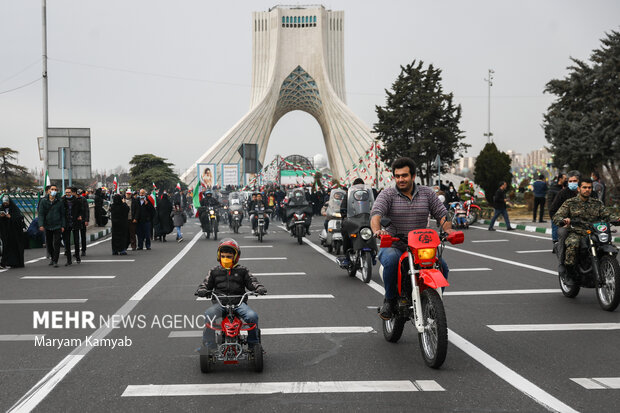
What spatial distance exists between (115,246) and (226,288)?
38.0 ft

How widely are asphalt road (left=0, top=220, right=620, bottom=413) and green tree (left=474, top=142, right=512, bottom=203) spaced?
93.4 feet

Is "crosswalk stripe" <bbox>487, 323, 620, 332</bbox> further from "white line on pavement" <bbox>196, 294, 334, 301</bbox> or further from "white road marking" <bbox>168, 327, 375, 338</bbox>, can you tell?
"white line on pavement" <bbox>196, 294, 334, 301</bbox>

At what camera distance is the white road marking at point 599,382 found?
445cm

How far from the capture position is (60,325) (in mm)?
7086

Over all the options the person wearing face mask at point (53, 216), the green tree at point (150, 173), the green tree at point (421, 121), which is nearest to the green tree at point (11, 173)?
the green tree at point (150, 173)

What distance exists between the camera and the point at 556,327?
6547mm

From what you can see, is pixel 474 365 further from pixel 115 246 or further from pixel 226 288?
pixel 115 246

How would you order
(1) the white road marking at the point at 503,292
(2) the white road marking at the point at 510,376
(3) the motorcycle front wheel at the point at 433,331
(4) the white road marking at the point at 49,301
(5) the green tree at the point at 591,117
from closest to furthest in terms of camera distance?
(2) the white road marking at the point at 510,376
(3) the motorcycle front wheel at the point at 433,331
(4) the white road marking at the point at 49,301
(1) the white road marking at the point at 503,292
(5) the green tree at the point at 591,117

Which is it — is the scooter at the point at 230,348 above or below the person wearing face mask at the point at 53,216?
below

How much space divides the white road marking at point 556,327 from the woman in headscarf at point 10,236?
10.1m

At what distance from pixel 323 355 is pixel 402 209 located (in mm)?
1408

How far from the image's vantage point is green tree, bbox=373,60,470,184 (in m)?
45.5

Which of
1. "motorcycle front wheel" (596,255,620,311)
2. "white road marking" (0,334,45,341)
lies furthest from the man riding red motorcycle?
"white road marking" (0,334,45,341)

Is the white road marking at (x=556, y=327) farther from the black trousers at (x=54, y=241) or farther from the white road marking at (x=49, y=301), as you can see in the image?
the black trousers at (x=54, y=241)
